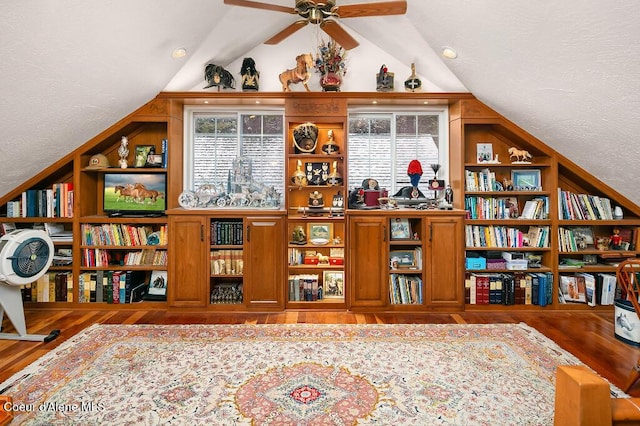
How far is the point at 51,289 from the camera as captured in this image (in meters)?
3.59

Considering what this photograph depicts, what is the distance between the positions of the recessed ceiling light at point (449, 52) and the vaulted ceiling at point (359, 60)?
6 cm

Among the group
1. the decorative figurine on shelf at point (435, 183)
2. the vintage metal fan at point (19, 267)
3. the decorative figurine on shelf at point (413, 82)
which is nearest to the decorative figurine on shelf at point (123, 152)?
the vintage metal fan at point (19, 267)

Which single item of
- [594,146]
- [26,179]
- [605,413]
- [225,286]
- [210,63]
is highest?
[210,63]

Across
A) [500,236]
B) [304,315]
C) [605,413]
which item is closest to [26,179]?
[304,315]

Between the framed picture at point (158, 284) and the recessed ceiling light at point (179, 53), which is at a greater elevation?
the recessed ceiling light at point (179, 53)

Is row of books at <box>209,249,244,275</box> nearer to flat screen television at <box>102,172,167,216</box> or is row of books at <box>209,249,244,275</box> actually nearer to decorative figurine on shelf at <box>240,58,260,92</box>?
flat screen television at <box>102,172,167,216</box>

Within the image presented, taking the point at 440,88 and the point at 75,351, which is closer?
the point at 75,351

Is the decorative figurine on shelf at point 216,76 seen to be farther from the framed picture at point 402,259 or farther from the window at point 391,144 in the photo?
the framed picture at point 402,259

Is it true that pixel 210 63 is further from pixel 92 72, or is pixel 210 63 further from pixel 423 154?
pixel 423 154

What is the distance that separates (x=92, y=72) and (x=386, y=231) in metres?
2.88

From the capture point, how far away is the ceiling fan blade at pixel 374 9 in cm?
223

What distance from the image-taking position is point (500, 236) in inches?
146

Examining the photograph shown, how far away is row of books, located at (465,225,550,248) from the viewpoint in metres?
3.69

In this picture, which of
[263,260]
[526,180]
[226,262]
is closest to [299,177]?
[263,260]
